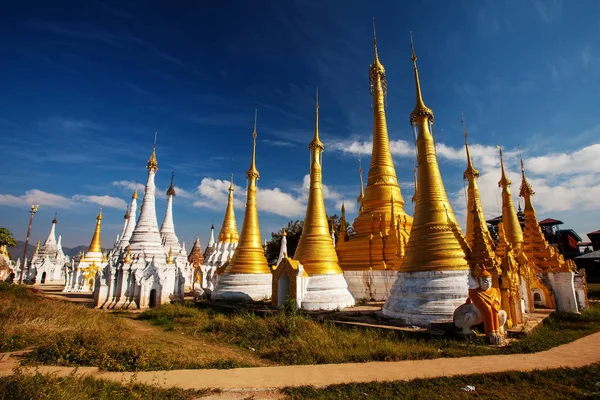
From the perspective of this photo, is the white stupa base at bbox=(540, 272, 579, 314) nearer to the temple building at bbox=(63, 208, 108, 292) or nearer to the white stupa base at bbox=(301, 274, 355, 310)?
the white stupa base at bbox=(301, 274, 355, 310)

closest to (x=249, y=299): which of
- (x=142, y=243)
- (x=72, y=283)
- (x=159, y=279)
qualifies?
(x=159, y=279)

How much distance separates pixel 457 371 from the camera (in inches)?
313

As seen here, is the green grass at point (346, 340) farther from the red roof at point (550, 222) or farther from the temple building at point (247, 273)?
the red roof at point (550, 222)

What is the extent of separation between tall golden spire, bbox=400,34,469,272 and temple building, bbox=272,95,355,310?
4.58m

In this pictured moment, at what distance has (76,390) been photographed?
6406 mm

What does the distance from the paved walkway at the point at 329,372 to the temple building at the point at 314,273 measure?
319 inches

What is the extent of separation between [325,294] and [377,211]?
8.30 m

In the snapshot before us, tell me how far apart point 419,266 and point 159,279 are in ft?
64.4

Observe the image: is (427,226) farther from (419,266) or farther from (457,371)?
(457,371)

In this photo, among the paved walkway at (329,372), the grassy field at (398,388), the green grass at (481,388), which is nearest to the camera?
the grassy field at (398,388)

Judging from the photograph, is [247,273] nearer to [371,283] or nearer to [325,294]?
[325,294]

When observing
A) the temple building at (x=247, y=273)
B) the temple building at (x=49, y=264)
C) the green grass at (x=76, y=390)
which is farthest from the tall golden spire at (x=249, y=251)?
the temple building at (x=49, y=264)

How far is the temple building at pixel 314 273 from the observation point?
16.9m

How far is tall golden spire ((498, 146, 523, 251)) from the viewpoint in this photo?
22.3m
